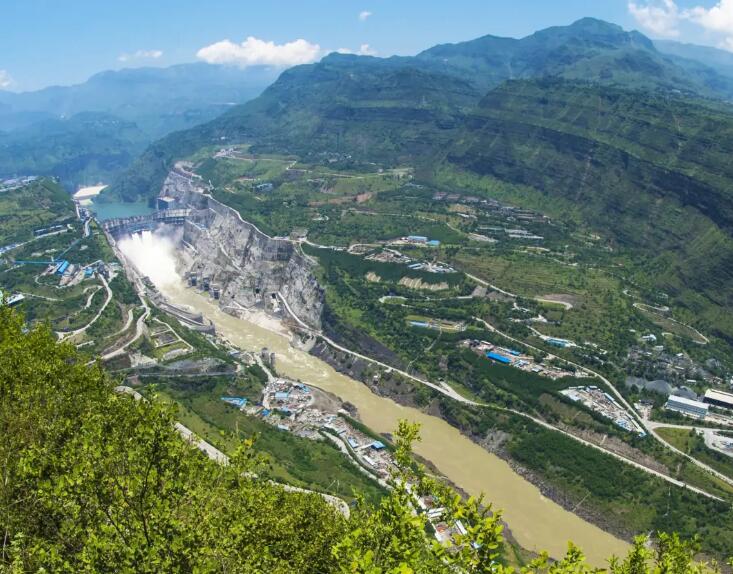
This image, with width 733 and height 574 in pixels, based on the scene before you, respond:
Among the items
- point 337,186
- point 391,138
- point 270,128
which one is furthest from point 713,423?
point 270,128

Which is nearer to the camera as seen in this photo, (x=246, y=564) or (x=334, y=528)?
(x=246, y=564)

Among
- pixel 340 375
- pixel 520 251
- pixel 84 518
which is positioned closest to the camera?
pixel 84 518

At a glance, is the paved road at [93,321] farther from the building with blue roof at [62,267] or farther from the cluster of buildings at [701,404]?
the cluster of buildings at [701,404]

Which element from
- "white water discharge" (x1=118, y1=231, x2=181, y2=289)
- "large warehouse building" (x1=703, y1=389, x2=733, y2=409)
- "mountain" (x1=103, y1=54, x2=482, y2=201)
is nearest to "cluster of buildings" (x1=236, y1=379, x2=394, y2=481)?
"large warehouse building" (x1=703, y1=389, x2=733, y2=409)

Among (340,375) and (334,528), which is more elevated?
(334,528)

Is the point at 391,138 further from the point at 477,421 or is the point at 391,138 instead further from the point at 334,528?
the point at 334,528

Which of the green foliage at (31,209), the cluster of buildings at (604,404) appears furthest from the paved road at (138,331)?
the cluster of buildings at (604,404)

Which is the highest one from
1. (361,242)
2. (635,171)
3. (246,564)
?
(246,564)

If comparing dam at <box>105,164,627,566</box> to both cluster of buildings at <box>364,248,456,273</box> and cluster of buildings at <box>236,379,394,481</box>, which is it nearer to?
cluster of buildings at <box>236,379,394,481</box>
